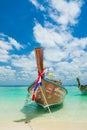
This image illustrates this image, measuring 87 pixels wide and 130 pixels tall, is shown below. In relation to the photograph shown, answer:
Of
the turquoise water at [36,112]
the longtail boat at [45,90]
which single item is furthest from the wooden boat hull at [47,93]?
the turquoise water at [36,112]

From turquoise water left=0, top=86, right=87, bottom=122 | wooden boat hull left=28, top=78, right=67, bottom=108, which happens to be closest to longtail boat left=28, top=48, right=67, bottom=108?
wooden boat hull left=28, top=78, right=67, bottom=108

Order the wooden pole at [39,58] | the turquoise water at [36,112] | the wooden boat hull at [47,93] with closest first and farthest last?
Result: the wooden pole at [39,58]
the turquoise water at [36,112]
the wooden boat hull at [47,93]

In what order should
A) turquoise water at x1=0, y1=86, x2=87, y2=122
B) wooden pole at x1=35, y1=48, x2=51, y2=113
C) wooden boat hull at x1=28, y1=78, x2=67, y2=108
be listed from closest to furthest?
wooden pole at x1=35, y1=48, x2=51, y2=113
turquoise water at x1=0, y1=86, x2=87, y2=122
wooden boat hull at x1=28, y1=78, x2=67, y2=108

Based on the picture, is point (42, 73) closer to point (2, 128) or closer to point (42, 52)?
point (42, 52)

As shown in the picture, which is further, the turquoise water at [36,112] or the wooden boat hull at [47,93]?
the wooden boat hull at [47,93]

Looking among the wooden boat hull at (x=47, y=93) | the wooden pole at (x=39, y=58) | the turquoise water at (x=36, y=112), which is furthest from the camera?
the wooden boat hull at (x=47, y=93)

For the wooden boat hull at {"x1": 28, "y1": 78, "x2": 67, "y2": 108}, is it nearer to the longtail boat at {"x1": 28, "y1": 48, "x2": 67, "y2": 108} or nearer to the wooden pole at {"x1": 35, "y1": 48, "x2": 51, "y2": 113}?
the longtail boat at {"x1": 28, "y1": 48, "x2": 67, "y2": 108}

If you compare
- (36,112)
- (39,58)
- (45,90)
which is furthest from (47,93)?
(39,58)

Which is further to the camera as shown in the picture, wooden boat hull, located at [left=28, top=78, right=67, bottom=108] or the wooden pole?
wooden boat hull, located at [left=28, top=78, right=67, bottom=108]

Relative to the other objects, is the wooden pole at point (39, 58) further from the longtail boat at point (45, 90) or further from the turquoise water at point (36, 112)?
the turquoise water at point (36, 112)

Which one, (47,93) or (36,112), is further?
(36,112)

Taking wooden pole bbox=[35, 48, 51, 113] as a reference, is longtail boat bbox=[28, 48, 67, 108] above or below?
below

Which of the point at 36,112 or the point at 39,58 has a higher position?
the point at 39,58

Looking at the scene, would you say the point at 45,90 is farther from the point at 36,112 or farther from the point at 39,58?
the point at 39,58
